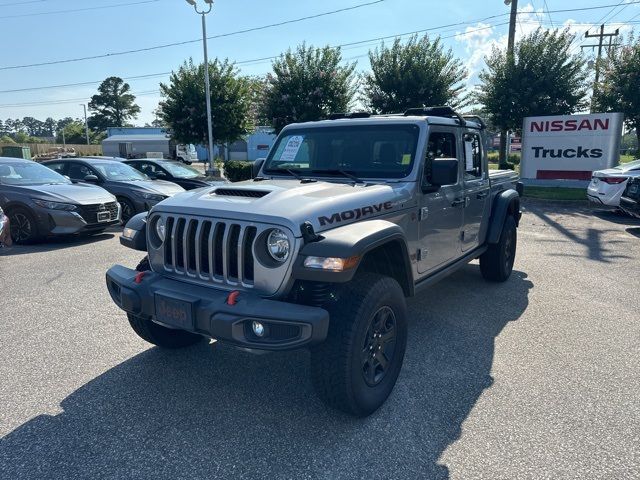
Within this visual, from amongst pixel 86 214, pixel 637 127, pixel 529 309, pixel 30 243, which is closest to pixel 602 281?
pixel 529 309

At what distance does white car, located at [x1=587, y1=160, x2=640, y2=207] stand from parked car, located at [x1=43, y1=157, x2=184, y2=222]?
32.7 ft

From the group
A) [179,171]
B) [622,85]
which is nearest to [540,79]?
[622,85]

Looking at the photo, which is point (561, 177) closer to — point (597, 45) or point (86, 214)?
point (86, 214)

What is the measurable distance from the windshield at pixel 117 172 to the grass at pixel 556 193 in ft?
37.6

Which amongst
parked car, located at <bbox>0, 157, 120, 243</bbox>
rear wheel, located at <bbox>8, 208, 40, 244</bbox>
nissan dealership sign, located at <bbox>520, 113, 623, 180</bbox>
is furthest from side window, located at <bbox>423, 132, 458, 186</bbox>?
nissan dealership sign, located at <bbox>520, 113, 623, 180</bbox>

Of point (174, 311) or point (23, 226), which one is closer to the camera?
point (174, 311)

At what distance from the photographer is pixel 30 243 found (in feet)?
27.7

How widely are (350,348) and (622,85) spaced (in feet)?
60.8

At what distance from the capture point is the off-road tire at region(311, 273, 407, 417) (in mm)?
2691

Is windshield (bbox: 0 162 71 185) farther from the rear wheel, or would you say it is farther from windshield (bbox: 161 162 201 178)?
windshield (bbox: 161 162 201 178)

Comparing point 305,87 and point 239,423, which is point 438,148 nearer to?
point 239,423

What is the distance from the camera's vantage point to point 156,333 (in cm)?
371

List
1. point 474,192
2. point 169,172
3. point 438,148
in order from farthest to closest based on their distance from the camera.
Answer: point 169,172 → point 474,192 → point 438,148

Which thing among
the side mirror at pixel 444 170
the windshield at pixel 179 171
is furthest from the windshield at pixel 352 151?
the windshield at pixel 179 171
